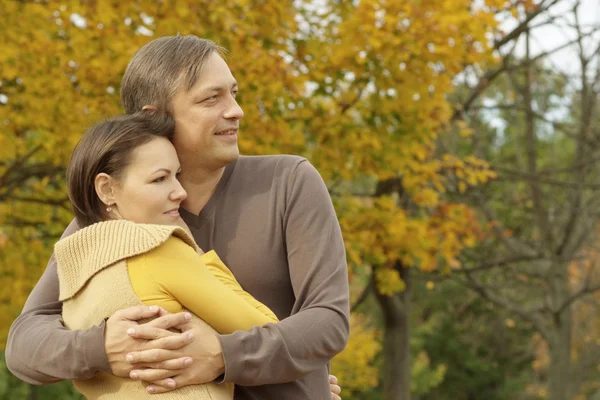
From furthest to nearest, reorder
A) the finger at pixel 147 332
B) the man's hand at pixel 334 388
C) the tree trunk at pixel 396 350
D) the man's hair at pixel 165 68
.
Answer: the tree trunk at pixel 396 350 < the man's hand at pixel 334 388 < the man's hair at pixel 165 68 < the finger at pixel 147 332

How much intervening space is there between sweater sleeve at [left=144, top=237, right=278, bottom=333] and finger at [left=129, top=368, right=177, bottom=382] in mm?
169

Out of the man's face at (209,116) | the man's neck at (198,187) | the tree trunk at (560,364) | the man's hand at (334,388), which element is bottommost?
the tree trunk at (560,364)

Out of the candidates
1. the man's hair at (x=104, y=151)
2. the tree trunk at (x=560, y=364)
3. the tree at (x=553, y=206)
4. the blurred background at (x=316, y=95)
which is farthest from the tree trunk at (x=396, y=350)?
the man's hair at (x=104, y=151)

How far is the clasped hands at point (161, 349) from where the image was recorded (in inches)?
90.1

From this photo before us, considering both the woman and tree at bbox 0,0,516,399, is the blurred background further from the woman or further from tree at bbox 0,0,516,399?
the woman

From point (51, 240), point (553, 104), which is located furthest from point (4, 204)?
point (553, 104)

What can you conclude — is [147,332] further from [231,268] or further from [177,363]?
[231,268]

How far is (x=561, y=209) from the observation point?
14211mm

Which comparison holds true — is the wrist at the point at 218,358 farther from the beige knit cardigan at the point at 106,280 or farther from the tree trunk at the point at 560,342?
the tree trunk at the point at 560,342

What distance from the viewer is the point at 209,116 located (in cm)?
271

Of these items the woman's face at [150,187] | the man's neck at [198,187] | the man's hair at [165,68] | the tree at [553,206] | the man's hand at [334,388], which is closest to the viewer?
the woman's face at [150,187]

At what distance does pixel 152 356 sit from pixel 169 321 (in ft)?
0.32

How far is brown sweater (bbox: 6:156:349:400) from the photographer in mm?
2377

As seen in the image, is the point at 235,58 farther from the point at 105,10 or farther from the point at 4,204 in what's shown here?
the point at 4,204
